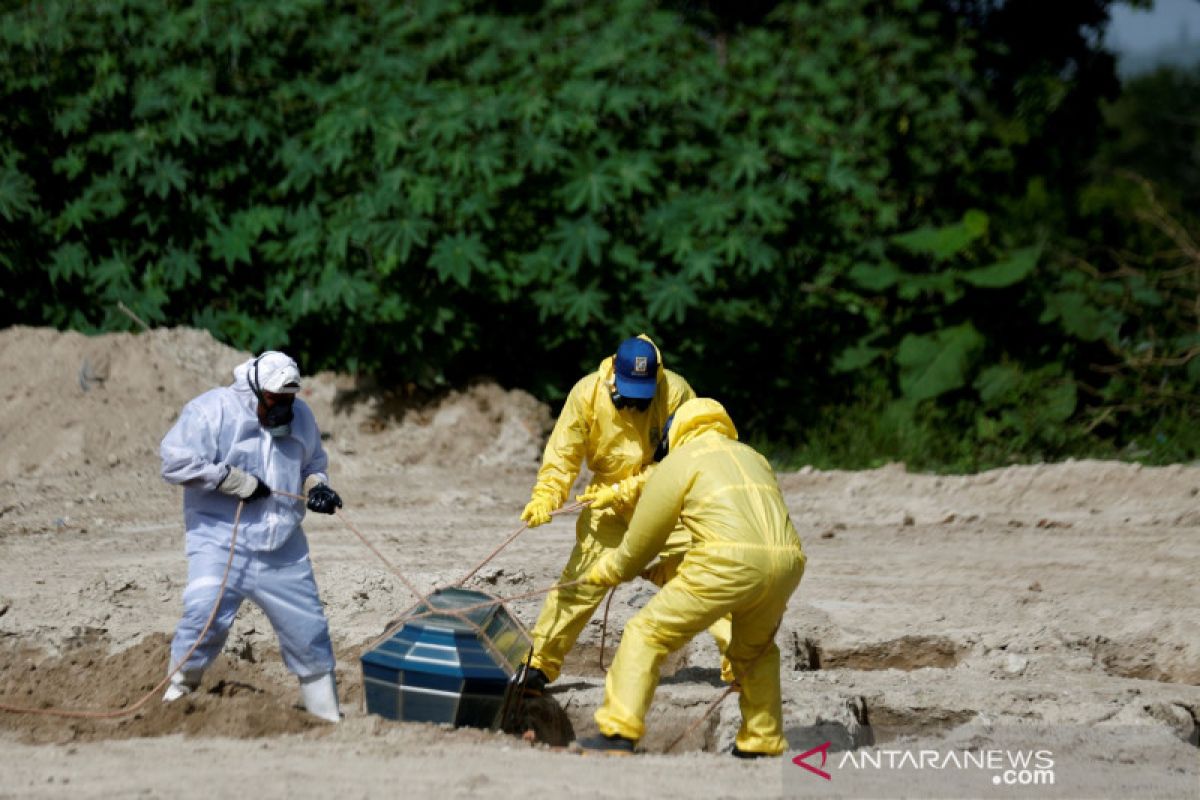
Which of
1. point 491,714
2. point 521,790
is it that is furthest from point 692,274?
point 521,790

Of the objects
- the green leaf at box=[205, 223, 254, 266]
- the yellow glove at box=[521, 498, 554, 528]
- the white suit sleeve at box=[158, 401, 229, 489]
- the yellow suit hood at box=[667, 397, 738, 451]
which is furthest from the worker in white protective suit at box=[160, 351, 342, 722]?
the green leaf at box=[205, 223, 254, 266]

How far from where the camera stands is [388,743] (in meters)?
5.74

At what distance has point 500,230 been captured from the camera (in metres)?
11.1

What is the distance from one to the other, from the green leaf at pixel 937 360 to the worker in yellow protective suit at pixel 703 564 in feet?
20.0

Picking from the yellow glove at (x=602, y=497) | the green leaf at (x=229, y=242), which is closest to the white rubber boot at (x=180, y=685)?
the yellow glove at (x=602, y=497)

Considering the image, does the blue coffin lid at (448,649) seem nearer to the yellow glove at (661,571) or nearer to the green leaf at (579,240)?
the yellow glove at (661,571)

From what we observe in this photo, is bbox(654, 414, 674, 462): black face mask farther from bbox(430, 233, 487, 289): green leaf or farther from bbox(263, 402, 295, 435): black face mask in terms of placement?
bbox(430, 233, 487, 289): green leaf

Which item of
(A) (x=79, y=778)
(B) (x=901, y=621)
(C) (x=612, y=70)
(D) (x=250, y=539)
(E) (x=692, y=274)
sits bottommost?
(B) (x=901, y=621)

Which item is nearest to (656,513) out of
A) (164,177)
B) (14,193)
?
(164,177)

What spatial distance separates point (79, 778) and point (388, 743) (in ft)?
3.75

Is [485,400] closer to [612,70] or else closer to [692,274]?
[692,274]

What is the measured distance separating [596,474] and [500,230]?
14.8 feet

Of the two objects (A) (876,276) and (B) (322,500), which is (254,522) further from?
(A) (876,276)

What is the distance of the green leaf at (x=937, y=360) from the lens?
11742mm
